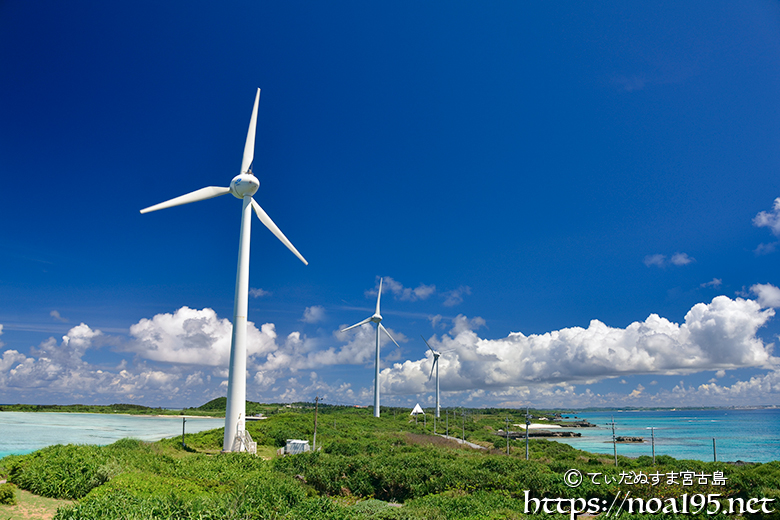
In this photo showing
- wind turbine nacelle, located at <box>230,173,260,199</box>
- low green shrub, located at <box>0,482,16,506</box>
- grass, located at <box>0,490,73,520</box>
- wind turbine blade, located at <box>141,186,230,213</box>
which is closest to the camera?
grass, located at <box>0,490,73,520</box>

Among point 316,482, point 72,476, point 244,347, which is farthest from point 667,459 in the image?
point 72,476

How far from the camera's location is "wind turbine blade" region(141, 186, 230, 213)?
34.6 meters

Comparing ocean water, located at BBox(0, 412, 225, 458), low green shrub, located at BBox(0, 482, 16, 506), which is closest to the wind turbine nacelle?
ocean water, located at BBox(0, 412, 225, 458)

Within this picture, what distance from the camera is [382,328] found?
330 ft

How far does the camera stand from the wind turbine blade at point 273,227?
40312mm

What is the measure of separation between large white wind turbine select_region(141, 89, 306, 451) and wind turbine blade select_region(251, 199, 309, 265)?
0.09m

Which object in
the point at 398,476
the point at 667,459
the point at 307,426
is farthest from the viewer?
the point at 307,426

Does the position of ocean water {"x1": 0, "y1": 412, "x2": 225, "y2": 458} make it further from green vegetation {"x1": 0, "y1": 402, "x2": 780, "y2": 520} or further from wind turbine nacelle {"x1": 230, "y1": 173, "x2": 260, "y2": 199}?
wind turbine nacelle {"x1": 230, "y1": 173, "x2": 260, "y2": 199}

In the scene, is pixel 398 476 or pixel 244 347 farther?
pixel 244 347

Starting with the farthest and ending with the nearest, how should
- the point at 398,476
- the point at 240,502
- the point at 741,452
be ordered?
the point at 741,452 → the point at 398,476 → the point at 240,502

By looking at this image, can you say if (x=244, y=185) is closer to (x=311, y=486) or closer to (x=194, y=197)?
(x=194, y=197)

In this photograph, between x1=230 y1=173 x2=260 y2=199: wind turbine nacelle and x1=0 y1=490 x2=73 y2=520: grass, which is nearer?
x1=0 y1=490 x2=73 y2=520: grass

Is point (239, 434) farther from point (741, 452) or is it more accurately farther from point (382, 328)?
point (741, 452)

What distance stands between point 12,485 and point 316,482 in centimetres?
1415
